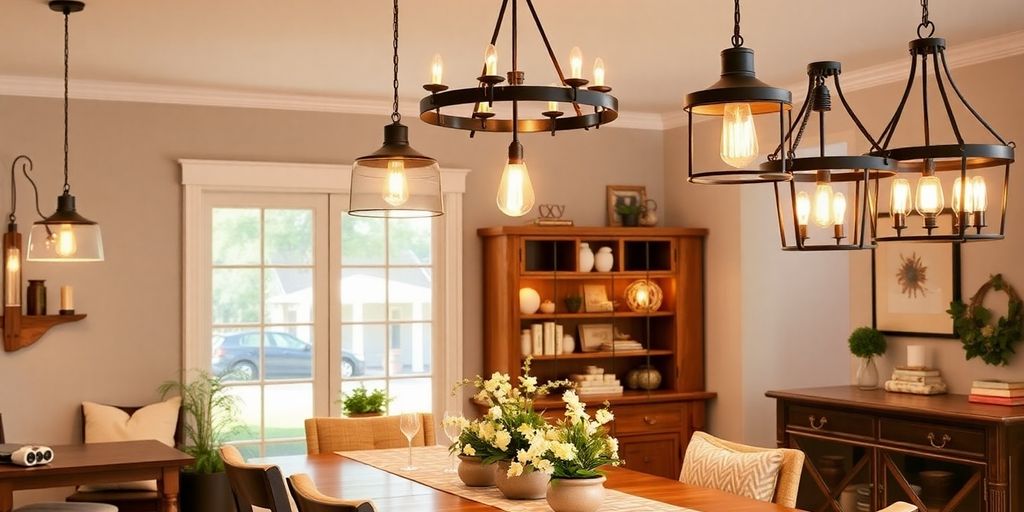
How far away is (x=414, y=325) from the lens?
665 centimetres

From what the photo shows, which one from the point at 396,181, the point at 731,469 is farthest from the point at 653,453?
the point at 396,181

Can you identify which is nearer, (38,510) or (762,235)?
(38,510)

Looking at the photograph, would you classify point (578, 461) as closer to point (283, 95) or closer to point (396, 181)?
point (396, 181)

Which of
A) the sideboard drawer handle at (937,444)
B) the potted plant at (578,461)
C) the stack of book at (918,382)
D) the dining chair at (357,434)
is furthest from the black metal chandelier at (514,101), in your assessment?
the stack of book at (918,382)

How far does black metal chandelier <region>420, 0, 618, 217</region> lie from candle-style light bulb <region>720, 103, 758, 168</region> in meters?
0.52

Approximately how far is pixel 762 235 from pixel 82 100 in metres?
3.88

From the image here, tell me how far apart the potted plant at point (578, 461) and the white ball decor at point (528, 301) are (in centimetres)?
342

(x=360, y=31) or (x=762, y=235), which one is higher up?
(x=360, y=31)

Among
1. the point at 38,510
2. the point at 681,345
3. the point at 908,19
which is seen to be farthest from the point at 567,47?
the point at 38,510

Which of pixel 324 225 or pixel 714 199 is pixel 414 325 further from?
pixel 714 199

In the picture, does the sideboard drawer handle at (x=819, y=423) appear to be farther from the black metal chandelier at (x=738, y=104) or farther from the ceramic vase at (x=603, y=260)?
the black metal chandelier at (x=738, y=104)

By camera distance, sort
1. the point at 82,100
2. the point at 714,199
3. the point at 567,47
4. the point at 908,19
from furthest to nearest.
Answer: the point at 714,199
the point at 82,100
the point at 567,47
the point at 908,19

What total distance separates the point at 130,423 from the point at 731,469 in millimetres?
Result: 3410

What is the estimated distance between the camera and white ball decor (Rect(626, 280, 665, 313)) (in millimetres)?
6863
